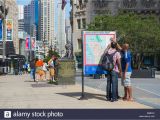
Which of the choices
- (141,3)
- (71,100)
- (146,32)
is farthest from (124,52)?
(141,3)

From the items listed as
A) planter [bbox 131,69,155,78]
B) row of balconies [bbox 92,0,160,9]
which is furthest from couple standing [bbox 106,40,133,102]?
row of balconies [bbox 92,0,160,9]

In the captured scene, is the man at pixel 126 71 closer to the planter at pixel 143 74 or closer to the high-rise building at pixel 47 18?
the planter at pixel 143 74

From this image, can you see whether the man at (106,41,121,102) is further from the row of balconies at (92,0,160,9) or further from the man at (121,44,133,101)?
the row of balconies at (92,0,160,9)

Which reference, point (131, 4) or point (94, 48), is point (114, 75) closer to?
point (94, 48)

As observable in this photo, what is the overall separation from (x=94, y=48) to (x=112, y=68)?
1.30 metres

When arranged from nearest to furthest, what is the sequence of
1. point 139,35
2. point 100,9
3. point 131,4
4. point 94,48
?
point 94,48 < point 139,35 < point 131,4 < point 100,9

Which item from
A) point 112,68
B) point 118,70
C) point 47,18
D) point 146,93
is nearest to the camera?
point 112,68

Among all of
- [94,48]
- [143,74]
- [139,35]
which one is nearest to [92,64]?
[94,48]

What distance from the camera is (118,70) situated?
15.6 m

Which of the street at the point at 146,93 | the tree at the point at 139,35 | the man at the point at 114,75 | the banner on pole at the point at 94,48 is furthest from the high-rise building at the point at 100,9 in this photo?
the man at the point at 114,75

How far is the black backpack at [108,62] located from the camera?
1548 cm

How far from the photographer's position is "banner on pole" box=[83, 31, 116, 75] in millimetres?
16406

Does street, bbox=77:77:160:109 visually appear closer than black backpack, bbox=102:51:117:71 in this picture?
Yes

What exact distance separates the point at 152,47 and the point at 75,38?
36.4 meters
